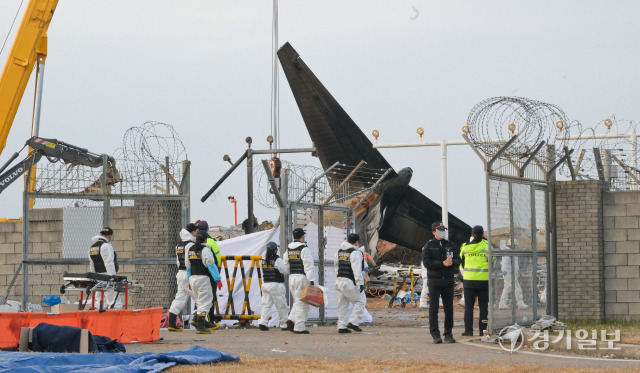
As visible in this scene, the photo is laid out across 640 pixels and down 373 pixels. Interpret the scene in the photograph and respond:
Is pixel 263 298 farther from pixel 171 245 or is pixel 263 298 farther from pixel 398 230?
pixel 398 230

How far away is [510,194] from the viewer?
13430 millimetres

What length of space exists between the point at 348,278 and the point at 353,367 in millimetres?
6072

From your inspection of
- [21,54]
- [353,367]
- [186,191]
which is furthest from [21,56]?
[353,367]

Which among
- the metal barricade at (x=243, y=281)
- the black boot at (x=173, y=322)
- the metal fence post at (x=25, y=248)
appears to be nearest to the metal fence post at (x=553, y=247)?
the metal barricade at (x=243, y=281)

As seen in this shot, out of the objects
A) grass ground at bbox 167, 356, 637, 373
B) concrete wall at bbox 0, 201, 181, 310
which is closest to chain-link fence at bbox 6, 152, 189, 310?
concrete wall at bbox 0, 201, 181, 310

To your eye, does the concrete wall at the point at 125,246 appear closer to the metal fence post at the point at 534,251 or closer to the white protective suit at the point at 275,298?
the white protective suit at the point at 275,298

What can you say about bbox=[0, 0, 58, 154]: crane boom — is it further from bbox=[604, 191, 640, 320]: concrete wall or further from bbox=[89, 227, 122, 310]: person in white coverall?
bbox=[604, 191, 640, 320]: concrete wall

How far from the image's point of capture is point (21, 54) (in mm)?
22953

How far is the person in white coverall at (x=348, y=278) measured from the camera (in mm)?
15539

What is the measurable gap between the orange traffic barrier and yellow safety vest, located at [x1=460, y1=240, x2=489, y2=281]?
462cm

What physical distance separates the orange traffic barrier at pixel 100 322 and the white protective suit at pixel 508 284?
188 inches

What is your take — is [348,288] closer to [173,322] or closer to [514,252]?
[173,322]

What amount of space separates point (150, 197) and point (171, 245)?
4.64 ft

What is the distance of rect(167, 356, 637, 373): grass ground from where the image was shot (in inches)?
366
